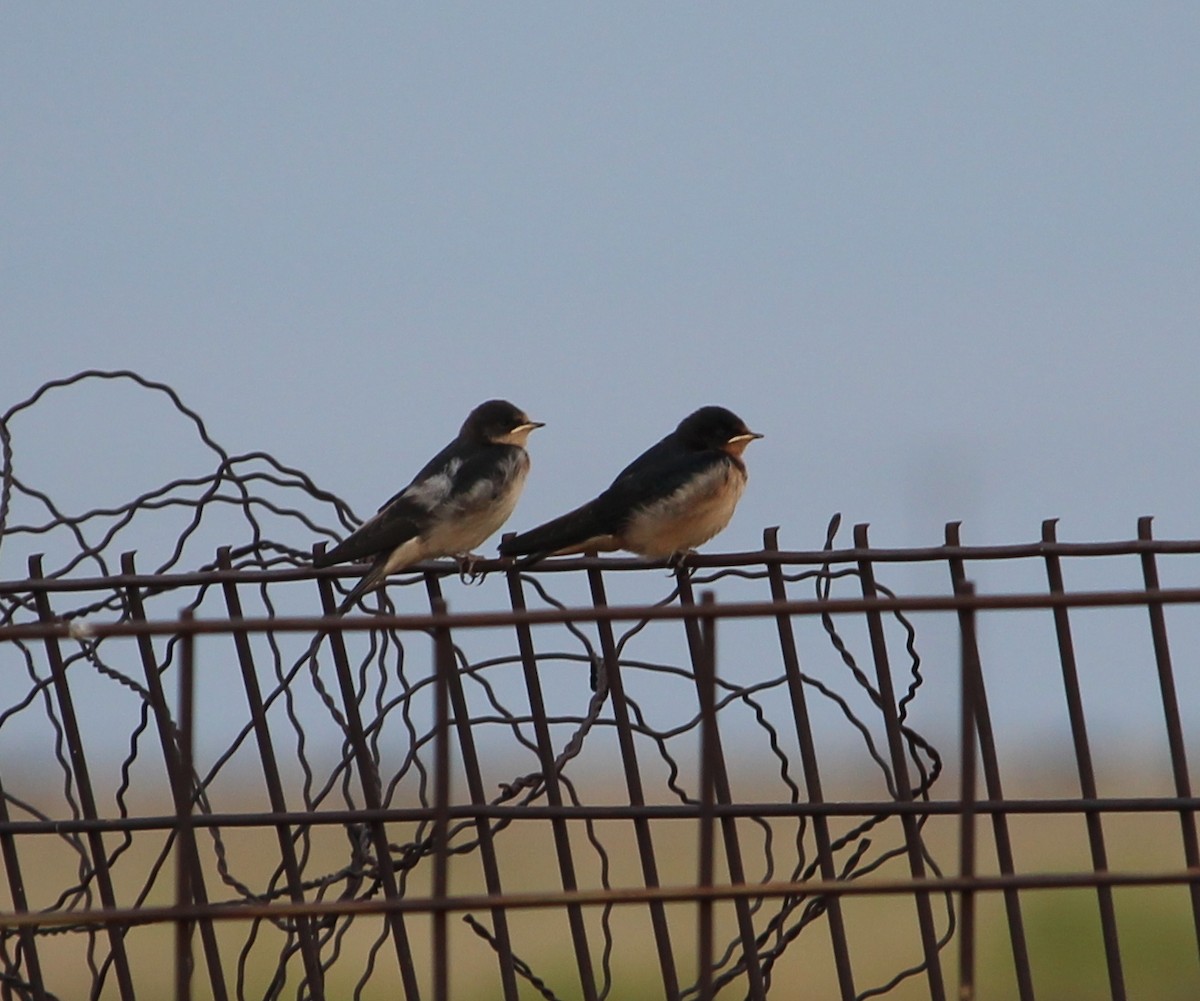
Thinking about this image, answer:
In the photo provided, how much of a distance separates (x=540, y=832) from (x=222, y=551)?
40902 millimetres

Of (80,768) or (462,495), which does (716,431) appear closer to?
(462,495)

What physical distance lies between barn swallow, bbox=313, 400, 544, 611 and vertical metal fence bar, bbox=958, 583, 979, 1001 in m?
3.53

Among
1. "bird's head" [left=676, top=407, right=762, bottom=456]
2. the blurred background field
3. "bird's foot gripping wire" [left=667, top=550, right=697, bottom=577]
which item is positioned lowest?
the blurred background field

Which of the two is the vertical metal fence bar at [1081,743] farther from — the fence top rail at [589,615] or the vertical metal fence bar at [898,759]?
the fence top rail at [589,615]

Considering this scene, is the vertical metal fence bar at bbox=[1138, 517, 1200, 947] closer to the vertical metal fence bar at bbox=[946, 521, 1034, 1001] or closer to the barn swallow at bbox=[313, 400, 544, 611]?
the vertical metal fence bar at bbox=[946, 521, 1034, 1001]

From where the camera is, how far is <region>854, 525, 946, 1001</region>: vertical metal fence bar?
5.44 metres

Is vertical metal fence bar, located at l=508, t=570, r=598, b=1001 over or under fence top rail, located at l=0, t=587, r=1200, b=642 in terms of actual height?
under

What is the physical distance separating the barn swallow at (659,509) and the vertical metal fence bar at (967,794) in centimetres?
349

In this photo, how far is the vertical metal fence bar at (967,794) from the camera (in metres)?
3.81

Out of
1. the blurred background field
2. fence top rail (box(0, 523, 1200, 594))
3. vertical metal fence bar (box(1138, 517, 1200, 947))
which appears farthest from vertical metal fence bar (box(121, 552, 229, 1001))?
the blurred background field

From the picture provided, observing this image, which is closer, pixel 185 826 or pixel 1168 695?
pixel 185 826

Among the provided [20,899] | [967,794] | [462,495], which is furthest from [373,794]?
[462,495]

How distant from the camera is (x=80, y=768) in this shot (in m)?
5.90

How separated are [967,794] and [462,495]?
4.53m
